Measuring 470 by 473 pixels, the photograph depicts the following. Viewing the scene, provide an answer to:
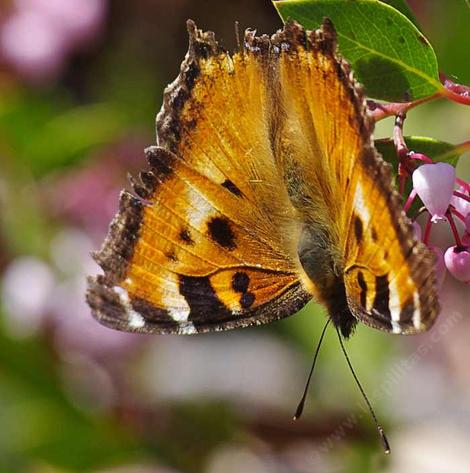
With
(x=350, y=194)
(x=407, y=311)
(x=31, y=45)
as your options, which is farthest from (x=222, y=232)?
(x=31, y=45)

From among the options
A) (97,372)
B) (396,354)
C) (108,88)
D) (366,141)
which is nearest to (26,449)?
(97,372)

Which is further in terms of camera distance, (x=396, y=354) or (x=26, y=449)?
(x=396, y=354)

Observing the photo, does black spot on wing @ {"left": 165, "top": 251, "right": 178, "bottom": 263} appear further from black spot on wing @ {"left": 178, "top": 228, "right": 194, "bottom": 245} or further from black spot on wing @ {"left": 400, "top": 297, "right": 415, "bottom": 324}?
black spot on wing @ {"left": 400, "top": 297, "right": 415, "bottom": 324}

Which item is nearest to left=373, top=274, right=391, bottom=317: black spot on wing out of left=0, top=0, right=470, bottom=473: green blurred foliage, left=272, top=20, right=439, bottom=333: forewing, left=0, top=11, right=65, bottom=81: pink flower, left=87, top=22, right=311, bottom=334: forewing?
left=272, top=20, right=439, bottom=333: forewing

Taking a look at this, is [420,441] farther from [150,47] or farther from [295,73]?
[295,73]

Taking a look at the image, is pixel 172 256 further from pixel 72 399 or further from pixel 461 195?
pixel 72 399

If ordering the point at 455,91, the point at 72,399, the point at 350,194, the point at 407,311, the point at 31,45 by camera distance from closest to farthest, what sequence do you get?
the point at 407,311 → the point at 350,194 → the point at 455,91 → the point at 72,399 → the point at 31,45
